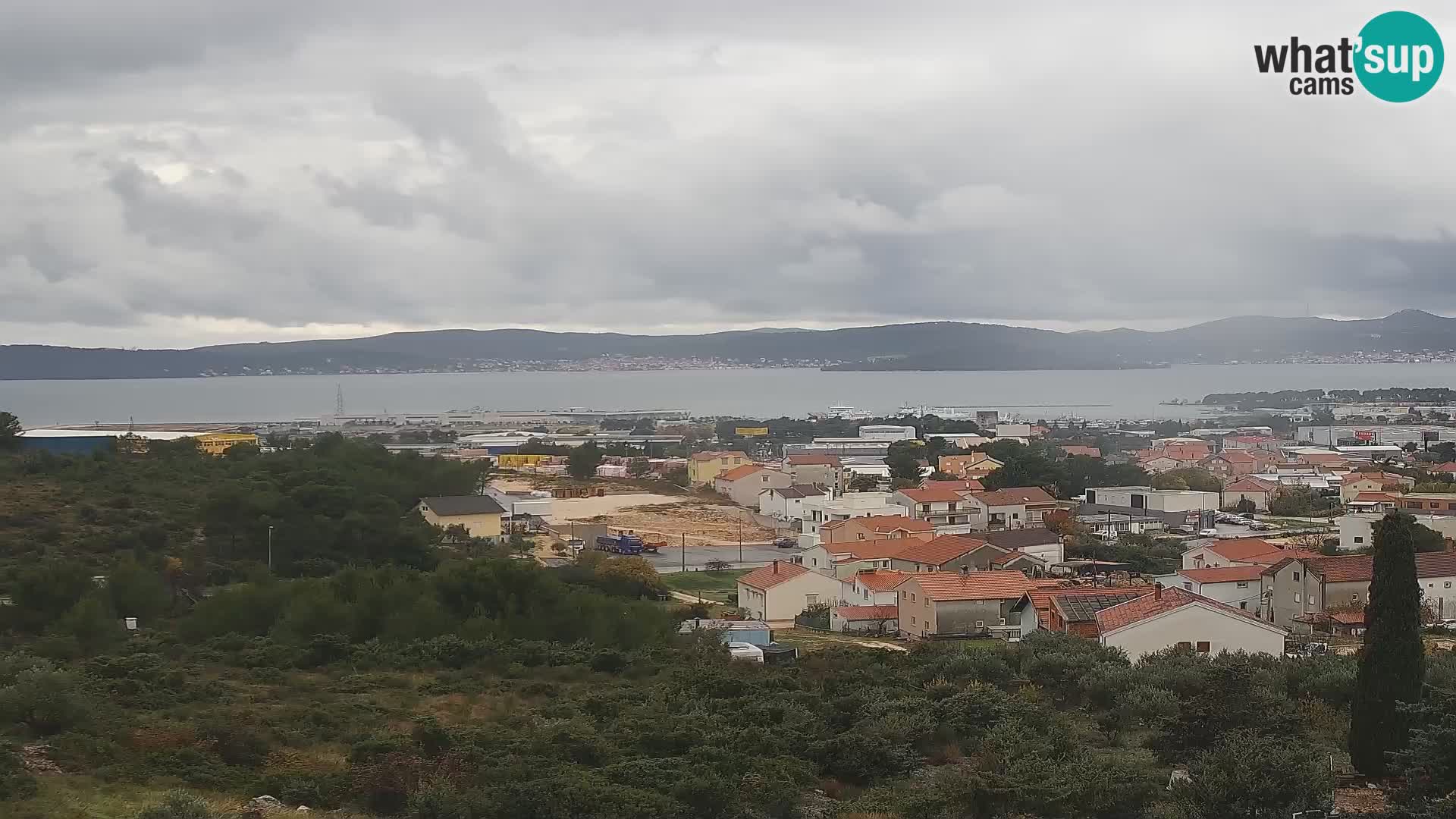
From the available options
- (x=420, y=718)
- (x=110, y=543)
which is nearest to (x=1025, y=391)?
(x=110, y=543)

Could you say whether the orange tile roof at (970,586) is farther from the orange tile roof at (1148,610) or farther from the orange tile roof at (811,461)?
the orange tile roof at (811,461)

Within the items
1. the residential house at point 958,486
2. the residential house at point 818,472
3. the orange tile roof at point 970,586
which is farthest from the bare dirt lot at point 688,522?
the orange tile roof at point 970,586

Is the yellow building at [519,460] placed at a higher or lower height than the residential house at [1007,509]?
higher

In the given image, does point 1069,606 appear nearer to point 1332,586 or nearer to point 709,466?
point 1332,586

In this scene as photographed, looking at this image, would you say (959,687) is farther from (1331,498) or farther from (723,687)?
(1331,498)

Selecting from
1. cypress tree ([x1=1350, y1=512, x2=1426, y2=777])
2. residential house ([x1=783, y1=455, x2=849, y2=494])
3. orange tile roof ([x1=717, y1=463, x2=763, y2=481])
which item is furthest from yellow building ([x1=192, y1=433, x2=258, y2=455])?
cypress tree ([x1=1350, y1=512, x2=1426, y2=777])

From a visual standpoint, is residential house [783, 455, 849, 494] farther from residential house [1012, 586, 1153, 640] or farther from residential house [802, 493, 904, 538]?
residential house [1012, 586, 1153, 640]

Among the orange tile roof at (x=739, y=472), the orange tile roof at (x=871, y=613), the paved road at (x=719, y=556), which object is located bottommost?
the paved road at (x=719, y=556)
